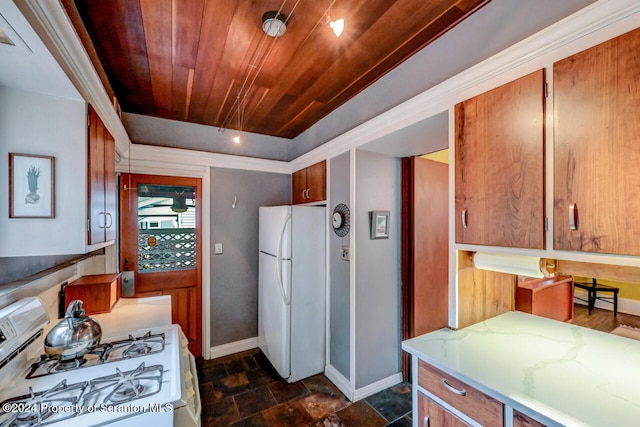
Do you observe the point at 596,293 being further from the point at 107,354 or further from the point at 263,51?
the point at 107,354

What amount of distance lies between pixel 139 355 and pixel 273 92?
2.10m

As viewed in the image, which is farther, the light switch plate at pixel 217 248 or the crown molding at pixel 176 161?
the light switch plate at pixel 217 248

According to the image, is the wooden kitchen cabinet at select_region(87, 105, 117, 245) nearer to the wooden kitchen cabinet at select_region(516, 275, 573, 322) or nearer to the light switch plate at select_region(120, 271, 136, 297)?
the light switch plate at select_region(120, 271, 136, 297)

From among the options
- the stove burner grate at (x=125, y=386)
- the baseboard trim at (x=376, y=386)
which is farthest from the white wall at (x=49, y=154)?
the baseboard trim at (x=376, y=386)

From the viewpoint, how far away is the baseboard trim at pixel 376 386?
230cm

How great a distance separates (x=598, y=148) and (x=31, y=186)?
2.30 m

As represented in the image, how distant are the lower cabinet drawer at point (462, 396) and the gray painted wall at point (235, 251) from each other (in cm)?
230

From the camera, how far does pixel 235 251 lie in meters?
3.16

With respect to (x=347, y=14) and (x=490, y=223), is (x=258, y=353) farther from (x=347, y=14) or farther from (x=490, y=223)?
(x=347, y=14)

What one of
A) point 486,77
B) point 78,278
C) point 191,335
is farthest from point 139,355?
point 486,77

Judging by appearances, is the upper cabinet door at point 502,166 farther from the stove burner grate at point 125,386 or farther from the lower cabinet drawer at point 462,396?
the stove burner grate at point 125,386

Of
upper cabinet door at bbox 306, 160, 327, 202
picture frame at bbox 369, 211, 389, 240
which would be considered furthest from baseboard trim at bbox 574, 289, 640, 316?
upper cabinet door at bbox 306, 160, 327, 202

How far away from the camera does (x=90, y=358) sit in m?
1.36

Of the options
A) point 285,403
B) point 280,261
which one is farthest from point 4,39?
point 285,403
